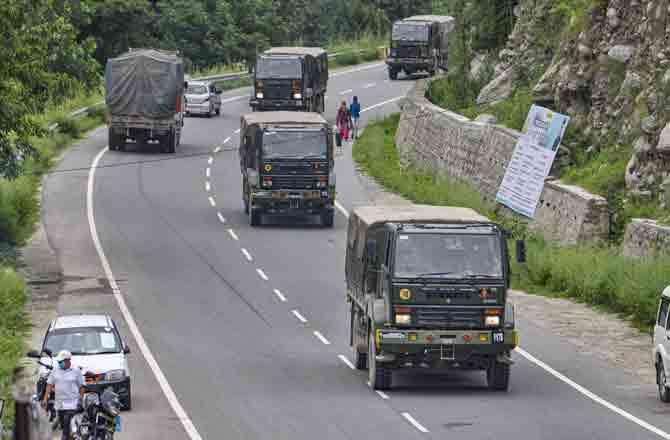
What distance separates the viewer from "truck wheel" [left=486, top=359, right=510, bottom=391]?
24.5 meters

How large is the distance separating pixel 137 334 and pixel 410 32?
5714 cm

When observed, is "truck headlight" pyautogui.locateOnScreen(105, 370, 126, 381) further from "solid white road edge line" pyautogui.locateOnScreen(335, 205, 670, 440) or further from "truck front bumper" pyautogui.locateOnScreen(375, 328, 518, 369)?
"solid white road edge line" pyautogui.locateOnScreen(335, 205, 670, 440)

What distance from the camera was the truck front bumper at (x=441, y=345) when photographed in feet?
77.9

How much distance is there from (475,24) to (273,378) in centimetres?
3959

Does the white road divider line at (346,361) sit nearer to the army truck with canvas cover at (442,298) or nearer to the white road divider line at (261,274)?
the army truck with canvas cover at (442,298)

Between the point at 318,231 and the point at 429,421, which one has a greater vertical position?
the point at 429,421

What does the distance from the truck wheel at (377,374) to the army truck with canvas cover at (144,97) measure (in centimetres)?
3520

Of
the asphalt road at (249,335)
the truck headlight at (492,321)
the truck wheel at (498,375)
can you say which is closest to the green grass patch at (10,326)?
the asphalt road at (249,335)

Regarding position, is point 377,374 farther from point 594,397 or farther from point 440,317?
point 594,397

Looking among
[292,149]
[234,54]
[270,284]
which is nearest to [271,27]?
[234,54]

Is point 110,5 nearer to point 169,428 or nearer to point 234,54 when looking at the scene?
point 234,54

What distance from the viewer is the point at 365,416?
2252cm

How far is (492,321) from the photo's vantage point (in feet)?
78.3

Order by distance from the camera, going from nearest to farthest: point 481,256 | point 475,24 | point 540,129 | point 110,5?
point 481,256, point 540,129, point 475,24, point 110,5
